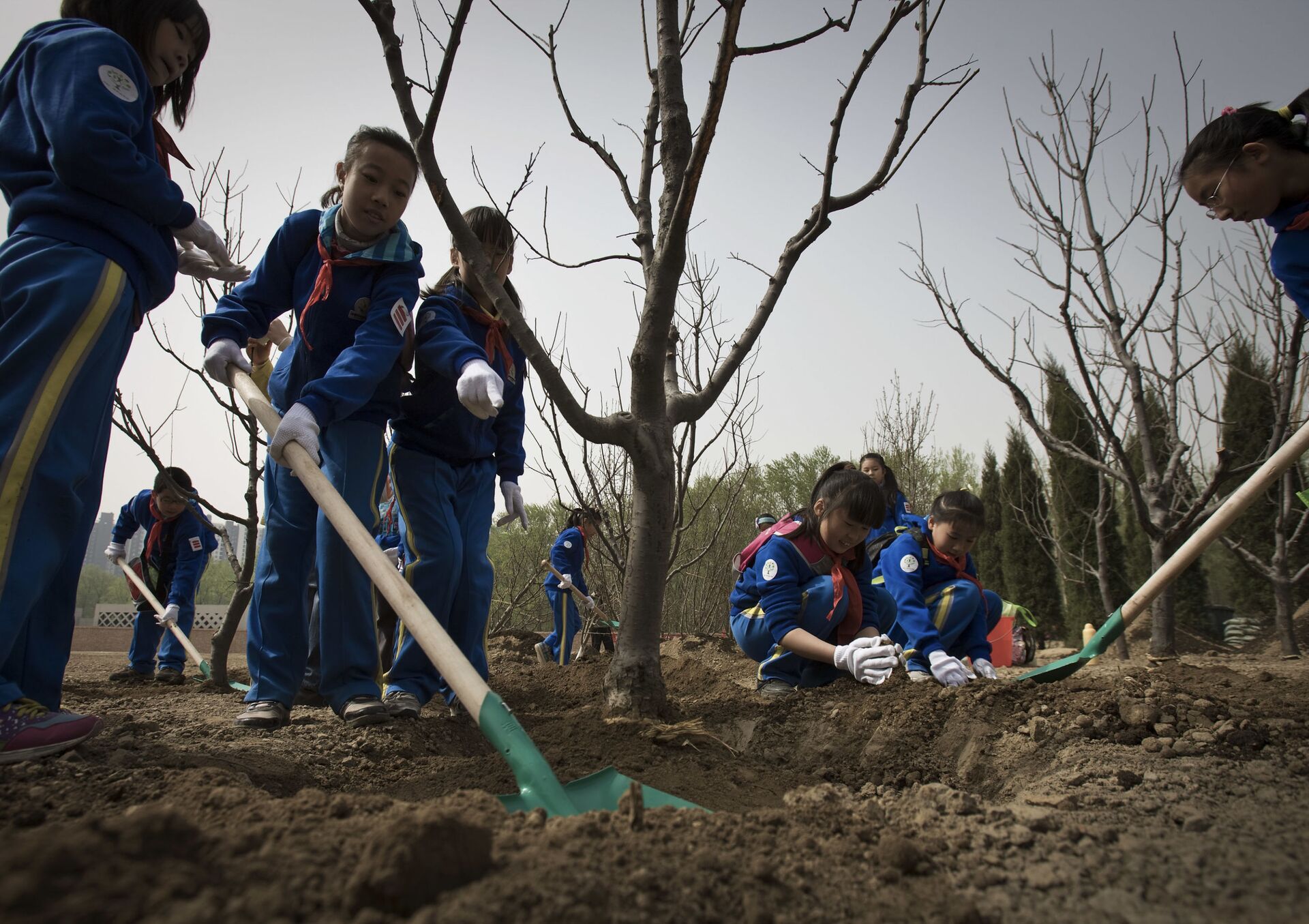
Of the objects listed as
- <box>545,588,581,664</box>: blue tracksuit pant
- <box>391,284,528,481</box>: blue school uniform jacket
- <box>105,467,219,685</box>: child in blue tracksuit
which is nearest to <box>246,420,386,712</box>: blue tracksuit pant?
<box>391,284,528,481</box>: blue school uniform jacket

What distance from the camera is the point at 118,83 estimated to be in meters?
1.88

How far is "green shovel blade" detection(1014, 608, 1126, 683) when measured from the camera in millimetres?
2555

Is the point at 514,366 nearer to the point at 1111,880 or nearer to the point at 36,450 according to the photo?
the point at 36,450

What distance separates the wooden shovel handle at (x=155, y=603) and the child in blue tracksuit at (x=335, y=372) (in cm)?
313

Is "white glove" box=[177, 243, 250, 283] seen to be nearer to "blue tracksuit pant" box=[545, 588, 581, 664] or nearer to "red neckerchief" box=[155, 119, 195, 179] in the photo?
"red neckerchief" box=[155, 119, 195, 179]

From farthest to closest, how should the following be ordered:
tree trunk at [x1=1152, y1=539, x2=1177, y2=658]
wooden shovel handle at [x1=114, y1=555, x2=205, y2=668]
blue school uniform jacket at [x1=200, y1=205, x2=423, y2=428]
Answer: wooden shovel handle at [x1=114, y1=555, x2=205, y2=668] < tree trunk at [x1=1152, y1=539, x2=1177, y2=658] < blue school uniform jacket at [x1=200, y1=205, x2=423, y2=428]

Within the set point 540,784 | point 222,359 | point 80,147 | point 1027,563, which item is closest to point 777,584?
point 540,784

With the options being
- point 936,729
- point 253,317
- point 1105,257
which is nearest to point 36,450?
point 253,317

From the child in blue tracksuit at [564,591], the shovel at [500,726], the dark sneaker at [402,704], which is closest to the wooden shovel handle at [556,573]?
the child in blue tracksuit at [564,591]

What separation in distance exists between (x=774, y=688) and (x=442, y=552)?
153cm

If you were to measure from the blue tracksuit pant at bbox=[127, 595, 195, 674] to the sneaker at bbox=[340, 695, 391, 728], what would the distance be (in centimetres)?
423

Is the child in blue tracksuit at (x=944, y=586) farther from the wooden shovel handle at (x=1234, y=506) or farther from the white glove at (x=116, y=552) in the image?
the white glove at (x=116, y=552)

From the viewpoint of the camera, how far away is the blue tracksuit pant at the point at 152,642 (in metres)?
5.79

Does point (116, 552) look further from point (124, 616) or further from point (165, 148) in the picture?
point (124, 616)
